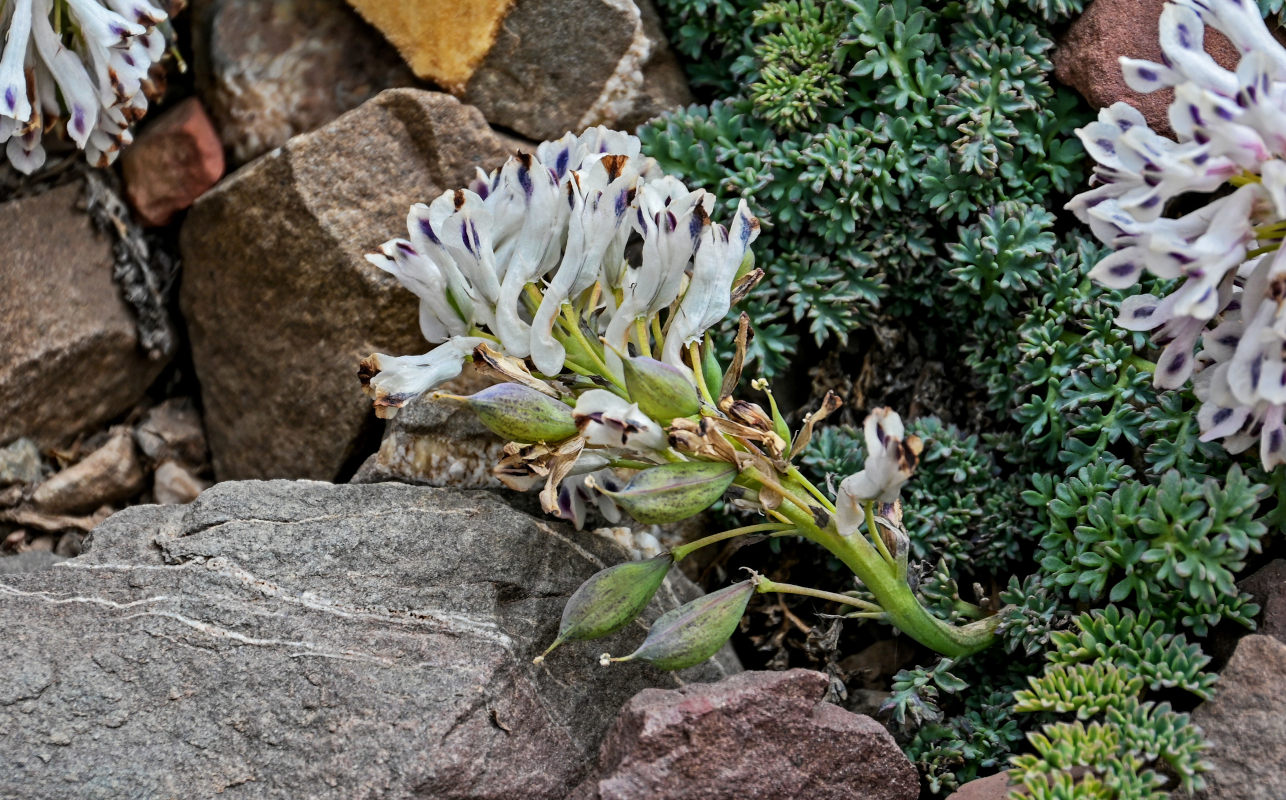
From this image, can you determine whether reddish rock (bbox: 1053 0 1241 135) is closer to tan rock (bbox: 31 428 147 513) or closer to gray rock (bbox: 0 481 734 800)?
gray rock (bbox: 0 481 734 800)

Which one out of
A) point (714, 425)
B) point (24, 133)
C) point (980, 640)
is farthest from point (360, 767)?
point (24, 133)

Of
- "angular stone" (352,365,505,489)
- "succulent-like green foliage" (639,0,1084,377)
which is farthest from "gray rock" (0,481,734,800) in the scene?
"succulent-like green foliage" (639,0,1084,377)

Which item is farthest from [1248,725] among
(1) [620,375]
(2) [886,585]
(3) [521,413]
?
(3) [521,413]

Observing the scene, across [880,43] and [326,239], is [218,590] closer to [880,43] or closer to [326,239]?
[326,239]

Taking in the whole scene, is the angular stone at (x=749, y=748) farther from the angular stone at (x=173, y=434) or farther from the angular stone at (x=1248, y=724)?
the angular stone at (x=173, y=434)

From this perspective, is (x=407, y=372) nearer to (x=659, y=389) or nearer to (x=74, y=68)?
(x=659, y=389)

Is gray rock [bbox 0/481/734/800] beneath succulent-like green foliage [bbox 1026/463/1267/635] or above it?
beneath

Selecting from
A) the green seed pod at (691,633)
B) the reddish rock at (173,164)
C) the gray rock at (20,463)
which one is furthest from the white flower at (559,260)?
the gray rock at (20,463)
